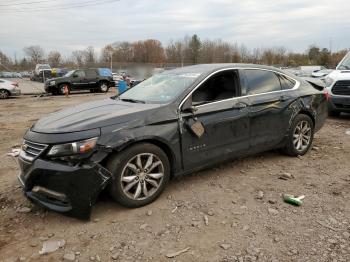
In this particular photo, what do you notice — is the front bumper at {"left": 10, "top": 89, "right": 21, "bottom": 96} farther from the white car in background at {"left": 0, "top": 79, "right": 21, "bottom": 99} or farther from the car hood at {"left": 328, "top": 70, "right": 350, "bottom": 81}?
the car hood at {"left": 328, "top": 70, "right": 350, "bottom": 81}

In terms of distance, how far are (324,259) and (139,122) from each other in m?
2.25

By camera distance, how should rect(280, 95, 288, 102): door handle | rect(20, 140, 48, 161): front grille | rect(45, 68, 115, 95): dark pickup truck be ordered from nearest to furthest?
rect(20, 140, 48, 161): front grille
rect(280, 95, 288, 102): door handle
rect(45, 68, 115, 95): dark pickup truck

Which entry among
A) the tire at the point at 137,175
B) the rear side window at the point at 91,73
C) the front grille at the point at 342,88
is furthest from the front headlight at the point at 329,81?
the rear side window at the point at 91,73

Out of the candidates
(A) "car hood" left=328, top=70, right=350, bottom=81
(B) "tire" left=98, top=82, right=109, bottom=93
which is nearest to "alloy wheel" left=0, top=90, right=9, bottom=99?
(B) "tire" left=98, top=82, right=109, bottom=93

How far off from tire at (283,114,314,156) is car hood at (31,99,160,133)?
2522 millimetres

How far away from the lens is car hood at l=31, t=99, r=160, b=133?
3.63m

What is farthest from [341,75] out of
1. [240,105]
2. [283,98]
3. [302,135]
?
[240,105]

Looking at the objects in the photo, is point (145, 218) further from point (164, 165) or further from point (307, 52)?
point (307, 52)

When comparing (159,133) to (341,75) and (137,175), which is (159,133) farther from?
(341,75)

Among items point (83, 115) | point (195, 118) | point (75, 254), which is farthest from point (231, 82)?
point (75, 254)

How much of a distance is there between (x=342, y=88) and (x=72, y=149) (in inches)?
307

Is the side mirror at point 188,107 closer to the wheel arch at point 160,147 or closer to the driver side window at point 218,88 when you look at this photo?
the driver side window at point 218,88

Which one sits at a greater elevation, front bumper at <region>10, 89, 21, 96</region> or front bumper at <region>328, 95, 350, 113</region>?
front bumper at <region>328, 95, 350, 113</region>

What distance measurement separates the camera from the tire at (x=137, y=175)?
3623mm
